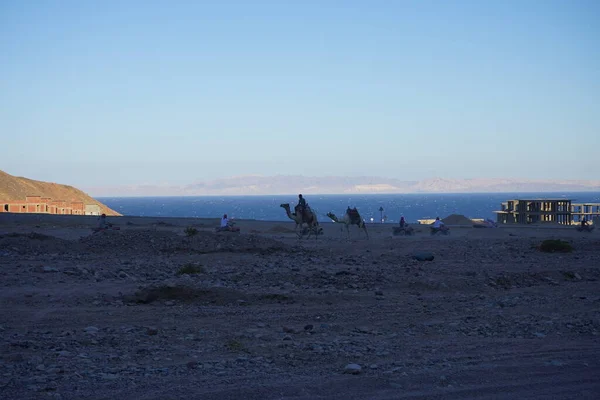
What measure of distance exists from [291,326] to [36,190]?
120197 mm

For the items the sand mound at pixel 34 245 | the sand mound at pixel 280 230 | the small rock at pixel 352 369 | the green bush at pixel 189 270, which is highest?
the sand mound at pixel 280 230

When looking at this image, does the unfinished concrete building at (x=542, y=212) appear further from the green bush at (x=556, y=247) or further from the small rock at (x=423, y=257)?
the small rock at (x=423, y=257)

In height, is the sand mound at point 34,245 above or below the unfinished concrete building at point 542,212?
below

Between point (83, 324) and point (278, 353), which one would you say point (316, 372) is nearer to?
point (278, 353)

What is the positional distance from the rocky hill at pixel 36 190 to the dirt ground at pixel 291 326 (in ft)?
293

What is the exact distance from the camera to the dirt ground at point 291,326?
26.9 ft

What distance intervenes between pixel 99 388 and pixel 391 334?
4.84m

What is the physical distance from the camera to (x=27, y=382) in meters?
7.92

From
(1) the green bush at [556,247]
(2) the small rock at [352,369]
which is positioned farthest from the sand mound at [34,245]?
(1) the green bush at [556,247]

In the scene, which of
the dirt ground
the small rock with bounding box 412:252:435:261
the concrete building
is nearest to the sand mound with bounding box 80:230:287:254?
the dirt ground

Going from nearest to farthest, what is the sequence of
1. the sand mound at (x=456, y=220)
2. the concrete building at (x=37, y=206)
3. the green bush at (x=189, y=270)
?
the green bush at (x=189, y=270) < the sand mound at (x=456, y=220) < the concrete building at (x=37, y=206)

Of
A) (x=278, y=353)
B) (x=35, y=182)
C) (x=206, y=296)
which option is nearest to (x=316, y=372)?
(x=278, y=353)

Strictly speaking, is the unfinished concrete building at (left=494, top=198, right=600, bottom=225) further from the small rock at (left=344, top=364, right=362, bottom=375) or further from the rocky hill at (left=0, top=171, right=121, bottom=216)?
the rocky hill at (left=0, top=171, right=121, bottom=216)

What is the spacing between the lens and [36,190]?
403 ft
